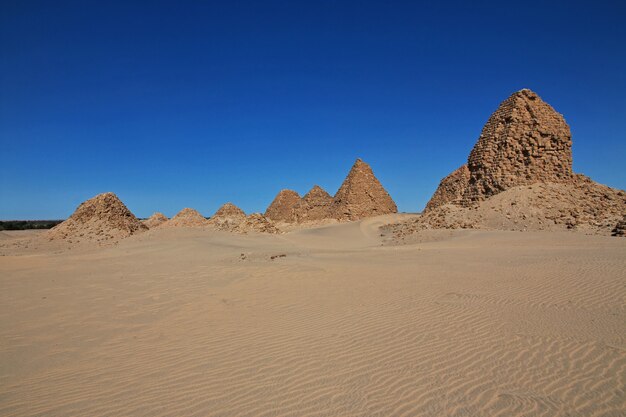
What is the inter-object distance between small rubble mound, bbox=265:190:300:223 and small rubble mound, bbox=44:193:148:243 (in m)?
28.9

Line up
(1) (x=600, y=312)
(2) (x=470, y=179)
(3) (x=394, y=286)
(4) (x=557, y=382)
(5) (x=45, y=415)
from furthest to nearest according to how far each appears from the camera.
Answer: (2) (x=470, y=179) < (3) (x=394, y=286) < (1) (x=600, y=312) < (4) (x=557, y=382) < (5) (x=45, y=415)

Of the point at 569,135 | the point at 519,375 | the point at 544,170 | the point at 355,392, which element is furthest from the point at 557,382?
the point at 569,135

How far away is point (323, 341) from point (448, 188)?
105 feet

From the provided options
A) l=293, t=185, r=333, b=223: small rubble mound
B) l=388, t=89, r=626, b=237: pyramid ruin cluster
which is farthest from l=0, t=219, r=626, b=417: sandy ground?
l=293, t=185, r=333, b=223: small rubble mound

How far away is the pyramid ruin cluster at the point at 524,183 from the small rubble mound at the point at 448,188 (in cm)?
182

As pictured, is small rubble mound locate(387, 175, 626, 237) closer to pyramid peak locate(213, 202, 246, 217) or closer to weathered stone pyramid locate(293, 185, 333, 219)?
pyramid peak locate(213, 202, 246, 217)

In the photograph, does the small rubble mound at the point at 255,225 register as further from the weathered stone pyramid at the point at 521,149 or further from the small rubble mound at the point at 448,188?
the small rubble mound at the point at 448,188

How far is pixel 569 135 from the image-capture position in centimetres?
2519

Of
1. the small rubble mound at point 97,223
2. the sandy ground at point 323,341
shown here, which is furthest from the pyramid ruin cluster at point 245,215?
the sandy ground at point 323,341

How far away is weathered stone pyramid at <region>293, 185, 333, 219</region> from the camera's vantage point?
151ft

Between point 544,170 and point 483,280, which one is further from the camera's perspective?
point 544,170

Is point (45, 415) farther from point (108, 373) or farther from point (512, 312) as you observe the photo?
point (512, 312)

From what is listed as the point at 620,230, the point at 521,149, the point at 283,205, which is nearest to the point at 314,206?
the point at 283,205

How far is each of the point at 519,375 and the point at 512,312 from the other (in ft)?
8.45
